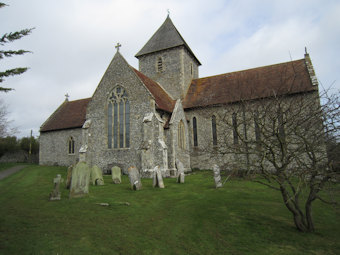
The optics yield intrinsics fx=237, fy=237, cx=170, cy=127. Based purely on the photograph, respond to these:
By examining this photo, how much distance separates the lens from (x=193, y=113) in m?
21.9

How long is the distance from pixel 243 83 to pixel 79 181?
16898mm

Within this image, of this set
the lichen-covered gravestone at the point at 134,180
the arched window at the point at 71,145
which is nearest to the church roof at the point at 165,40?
the arched window at the point at 71,145

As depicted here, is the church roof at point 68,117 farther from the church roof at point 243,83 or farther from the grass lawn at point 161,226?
the grass lawn at point 161,226

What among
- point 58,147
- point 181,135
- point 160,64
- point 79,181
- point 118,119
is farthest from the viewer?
point 58,147

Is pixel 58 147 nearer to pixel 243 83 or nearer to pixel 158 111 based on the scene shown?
pixel 158 111

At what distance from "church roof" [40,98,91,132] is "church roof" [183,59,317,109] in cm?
1175

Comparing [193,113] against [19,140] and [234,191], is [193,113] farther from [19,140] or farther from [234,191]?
[19,140]

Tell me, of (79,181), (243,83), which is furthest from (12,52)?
(243,83)

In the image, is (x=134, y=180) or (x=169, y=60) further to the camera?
(x=169, y=60)

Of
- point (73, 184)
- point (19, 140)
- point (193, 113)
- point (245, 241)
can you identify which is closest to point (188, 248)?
point (245, 241)

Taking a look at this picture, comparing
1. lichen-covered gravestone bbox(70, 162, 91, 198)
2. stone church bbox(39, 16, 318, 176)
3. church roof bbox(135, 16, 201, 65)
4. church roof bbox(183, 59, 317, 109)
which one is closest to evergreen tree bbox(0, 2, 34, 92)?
lichen-covered gravestone bbox(70, 162, 91, 198)

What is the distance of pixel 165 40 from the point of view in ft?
84.2

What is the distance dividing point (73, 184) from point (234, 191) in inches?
279

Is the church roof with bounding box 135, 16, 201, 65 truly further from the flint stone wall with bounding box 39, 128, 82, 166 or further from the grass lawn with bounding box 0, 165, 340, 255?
the grass lawn with bounding box 0, 165, 340, 255
